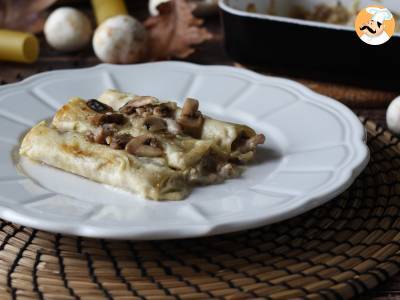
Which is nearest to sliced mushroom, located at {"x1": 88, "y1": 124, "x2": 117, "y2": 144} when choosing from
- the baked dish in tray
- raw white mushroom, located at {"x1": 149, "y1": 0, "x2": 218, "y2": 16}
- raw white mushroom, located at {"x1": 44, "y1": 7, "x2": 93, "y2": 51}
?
the baked dish in tray

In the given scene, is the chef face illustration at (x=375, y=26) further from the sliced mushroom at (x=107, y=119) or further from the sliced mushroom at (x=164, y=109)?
the sliced mushroom at (x=107, y=119)

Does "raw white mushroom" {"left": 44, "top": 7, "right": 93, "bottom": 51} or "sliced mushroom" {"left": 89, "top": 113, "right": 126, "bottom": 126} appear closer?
"sliced mushroom" {"left": 89, "top": 113, "right": 126, "bottom": 126}

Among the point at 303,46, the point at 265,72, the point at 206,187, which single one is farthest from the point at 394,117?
the point at 206,187

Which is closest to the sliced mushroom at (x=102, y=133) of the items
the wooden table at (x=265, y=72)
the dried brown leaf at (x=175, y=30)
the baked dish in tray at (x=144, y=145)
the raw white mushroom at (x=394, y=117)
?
the baked dish in tray at (x=144, y=145)

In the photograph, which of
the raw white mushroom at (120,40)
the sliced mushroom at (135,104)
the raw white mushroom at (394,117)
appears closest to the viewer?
the sliced mushroom at (135,104)

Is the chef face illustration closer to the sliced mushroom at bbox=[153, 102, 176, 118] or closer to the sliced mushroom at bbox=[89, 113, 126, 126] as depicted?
the sliced mushroom at bbox=[153, 102, 176, 118]

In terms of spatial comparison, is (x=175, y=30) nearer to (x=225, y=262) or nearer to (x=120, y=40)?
(x=120, y=40)

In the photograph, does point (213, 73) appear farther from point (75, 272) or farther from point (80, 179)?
point (75, 272)
